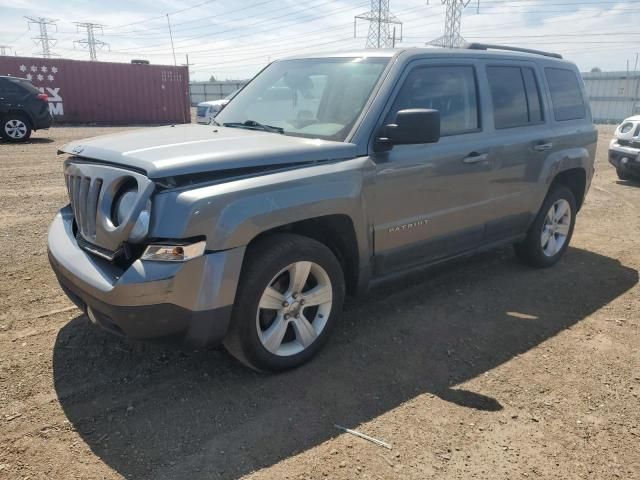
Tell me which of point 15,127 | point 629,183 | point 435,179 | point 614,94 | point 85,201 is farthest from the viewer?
point 614,94

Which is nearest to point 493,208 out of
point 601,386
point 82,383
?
point 601,386

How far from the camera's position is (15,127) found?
44.7 feet

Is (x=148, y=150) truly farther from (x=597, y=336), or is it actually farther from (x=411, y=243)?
(x=597, y=336)

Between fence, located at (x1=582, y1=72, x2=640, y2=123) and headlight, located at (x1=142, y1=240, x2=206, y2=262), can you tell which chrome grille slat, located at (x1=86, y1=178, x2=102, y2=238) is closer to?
headlight, located at (x1=142, y1=240, x2=206, y2=262)

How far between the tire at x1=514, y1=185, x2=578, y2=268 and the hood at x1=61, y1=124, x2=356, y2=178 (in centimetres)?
260

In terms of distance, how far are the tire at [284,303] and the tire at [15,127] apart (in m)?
13.3

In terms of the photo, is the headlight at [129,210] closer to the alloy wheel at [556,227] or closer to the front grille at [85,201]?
the front grille at [85,201]

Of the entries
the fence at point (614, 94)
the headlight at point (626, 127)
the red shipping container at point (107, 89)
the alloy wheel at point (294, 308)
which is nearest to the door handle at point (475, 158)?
the alloy wheel at point (294, 308)

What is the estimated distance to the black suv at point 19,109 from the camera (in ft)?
43.7

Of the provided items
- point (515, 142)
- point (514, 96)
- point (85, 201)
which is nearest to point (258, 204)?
point (85, 201)

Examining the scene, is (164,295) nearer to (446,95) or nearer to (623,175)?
(446,95)

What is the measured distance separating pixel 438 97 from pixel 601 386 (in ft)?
7.32

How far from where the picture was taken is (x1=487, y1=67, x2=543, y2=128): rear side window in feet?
14.3

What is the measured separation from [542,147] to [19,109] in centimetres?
1330
